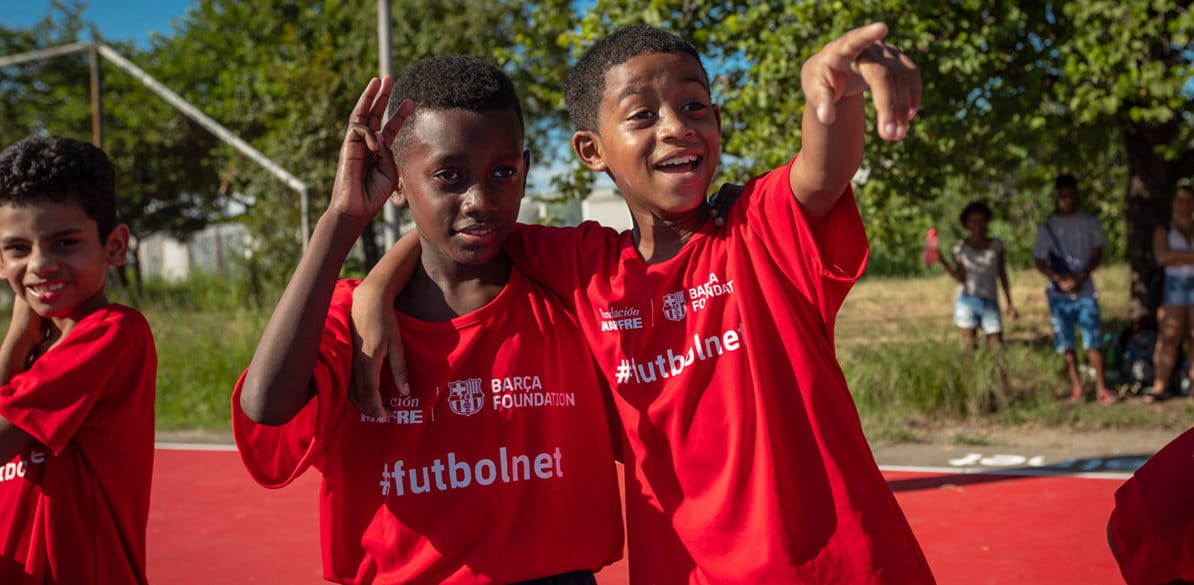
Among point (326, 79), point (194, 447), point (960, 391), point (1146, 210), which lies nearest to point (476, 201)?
point (960, 391)

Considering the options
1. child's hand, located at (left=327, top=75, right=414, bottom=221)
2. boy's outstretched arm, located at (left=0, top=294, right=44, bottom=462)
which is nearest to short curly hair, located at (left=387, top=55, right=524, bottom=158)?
child's hand, located at (left=327, top=75, right=414, bottom=221)

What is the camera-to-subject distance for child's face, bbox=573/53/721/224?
7.24ft

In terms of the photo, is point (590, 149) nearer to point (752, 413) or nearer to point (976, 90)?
point (752, 413)

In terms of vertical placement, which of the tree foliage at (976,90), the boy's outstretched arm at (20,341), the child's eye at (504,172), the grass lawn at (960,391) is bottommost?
the grass lawn at (960,391)

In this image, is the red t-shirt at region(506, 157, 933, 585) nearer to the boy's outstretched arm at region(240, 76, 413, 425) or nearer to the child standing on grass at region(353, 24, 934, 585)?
the child standing on grass at region(353, 24, 934, 585)

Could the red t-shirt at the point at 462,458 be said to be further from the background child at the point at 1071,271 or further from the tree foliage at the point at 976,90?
the background child at the point at 1071,271

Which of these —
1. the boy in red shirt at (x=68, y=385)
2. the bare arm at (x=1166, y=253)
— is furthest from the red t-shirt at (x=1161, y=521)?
the bare arm at (x=1166, y=253)

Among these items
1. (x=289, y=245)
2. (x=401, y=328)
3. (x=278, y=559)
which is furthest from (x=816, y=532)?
(x=289, y=245)

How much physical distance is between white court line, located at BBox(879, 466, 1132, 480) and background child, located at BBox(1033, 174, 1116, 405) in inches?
82.7

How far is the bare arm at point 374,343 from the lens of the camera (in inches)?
85.8

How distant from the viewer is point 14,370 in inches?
101

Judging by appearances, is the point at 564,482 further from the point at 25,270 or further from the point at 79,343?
the point at 25,270

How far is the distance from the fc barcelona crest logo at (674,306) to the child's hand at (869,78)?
484 millimetres

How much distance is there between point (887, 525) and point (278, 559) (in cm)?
403
